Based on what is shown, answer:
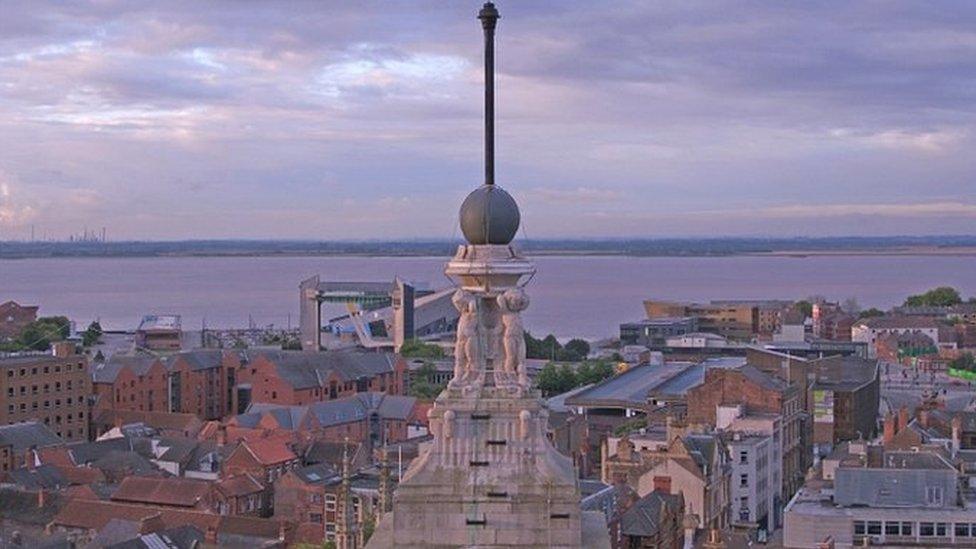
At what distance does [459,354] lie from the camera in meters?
9.27

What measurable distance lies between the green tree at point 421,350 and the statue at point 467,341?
81.6 metres

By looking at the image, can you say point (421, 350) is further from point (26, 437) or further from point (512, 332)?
point (512, 332)

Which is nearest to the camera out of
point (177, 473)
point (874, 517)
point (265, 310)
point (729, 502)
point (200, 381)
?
point (874, 517)

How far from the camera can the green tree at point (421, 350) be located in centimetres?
9138

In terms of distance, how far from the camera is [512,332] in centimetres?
923

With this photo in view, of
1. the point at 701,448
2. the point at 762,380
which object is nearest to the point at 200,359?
the point at 762,380

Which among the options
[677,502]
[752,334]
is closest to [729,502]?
[677,502]

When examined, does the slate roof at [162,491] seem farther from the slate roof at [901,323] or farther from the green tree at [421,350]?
the slate roof at [901,323]

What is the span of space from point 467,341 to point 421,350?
8330 centimetres

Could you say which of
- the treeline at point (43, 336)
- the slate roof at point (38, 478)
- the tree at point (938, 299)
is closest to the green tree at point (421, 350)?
the treeline at point (43, 336)

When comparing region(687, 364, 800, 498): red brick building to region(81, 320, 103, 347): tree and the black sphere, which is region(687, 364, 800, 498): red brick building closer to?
the black sphere

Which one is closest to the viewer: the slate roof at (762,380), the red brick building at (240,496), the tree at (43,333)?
the red brick building at (240,496)

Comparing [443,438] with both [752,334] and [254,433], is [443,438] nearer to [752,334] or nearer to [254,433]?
[254,433]

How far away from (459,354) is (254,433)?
4449 centimetres
